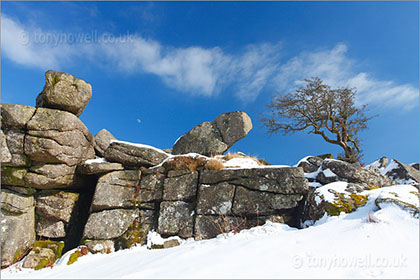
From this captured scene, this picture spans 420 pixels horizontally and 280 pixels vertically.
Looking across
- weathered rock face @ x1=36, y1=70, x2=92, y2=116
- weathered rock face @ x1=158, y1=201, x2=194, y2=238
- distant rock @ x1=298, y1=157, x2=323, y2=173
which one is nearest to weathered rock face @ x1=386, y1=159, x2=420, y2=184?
distant rock @ x1=298, y1=157, x2=323, y2=173

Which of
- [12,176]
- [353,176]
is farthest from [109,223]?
[353,176]

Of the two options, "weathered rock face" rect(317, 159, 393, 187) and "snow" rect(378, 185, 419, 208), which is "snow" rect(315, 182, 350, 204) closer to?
"snow" rect(378, 185, 419, 208)

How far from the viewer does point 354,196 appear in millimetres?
6605

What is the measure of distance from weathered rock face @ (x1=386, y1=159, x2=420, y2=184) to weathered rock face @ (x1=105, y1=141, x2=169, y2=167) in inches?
441

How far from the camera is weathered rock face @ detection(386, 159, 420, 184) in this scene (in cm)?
1087

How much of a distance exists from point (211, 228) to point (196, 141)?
6242mm

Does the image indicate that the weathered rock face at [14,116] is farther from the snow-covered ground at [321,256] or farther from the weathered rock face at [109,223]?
the snow-covered ground at [321,256]

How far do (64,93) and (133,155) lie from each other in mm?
3897

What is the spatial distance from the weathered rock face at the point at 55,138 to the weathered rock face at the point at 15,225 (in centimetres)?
158

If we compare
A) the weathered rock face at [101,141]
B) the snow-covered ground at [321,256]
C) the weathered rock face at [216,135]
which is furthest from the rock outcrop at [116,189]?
the weathered rock face at [216,135]

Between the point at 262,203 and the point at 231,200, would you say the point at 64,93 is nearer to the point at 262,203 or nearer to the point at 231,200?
the point at 231,200
